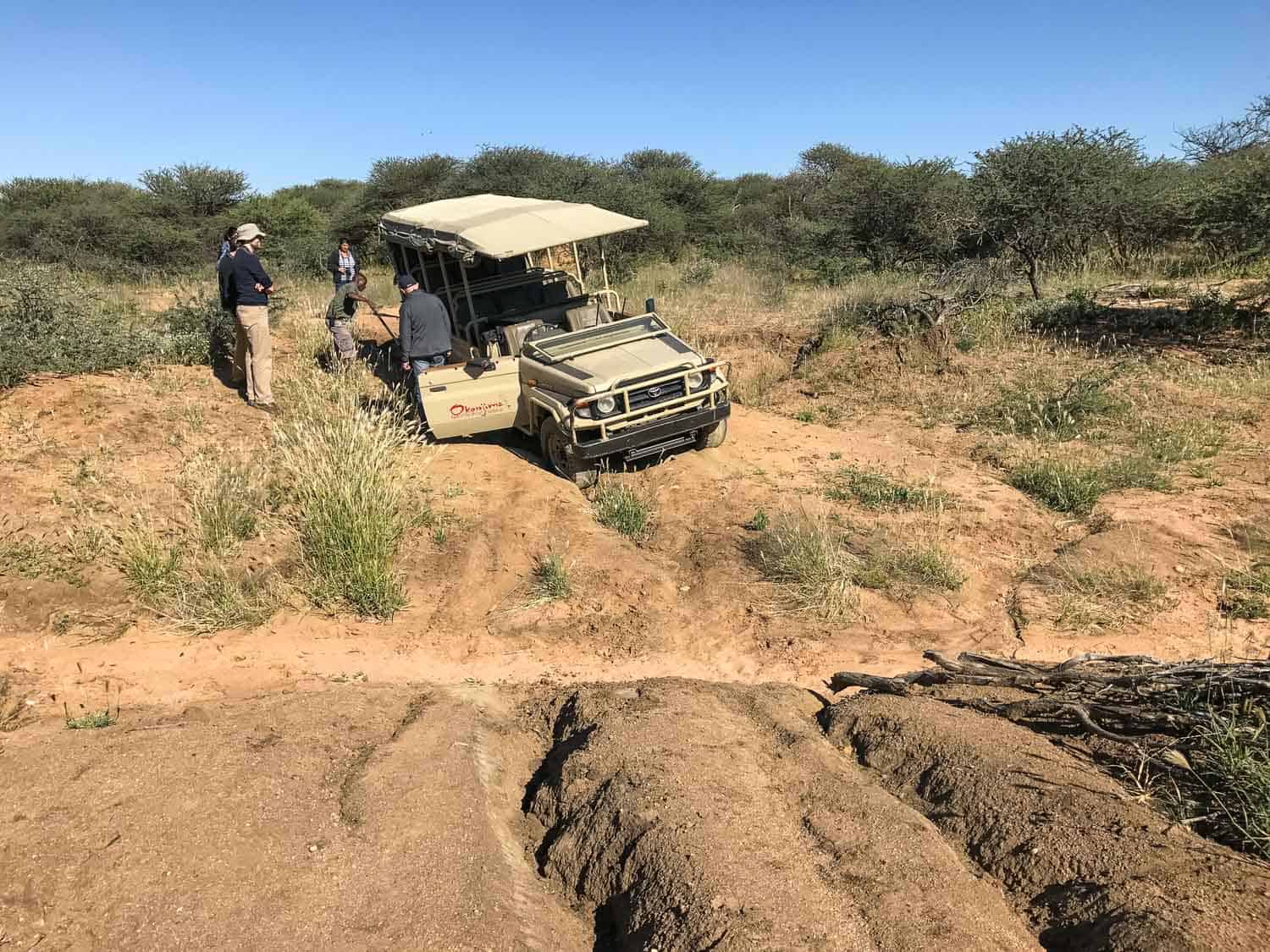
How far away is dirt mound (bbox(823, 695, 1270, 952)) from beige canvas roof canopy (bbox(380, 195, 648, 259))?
5.38 metres

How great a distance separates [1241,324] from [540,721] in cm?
1128

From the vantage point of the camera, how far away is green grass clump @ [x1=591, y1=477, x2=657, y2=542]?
662 cm

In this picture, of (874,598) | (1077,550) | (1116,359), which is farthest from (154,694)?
(1116,359)

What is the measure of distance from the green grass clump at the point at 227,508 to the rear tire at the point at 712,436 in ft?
12.6

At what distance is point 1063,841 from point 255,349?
8267 mm

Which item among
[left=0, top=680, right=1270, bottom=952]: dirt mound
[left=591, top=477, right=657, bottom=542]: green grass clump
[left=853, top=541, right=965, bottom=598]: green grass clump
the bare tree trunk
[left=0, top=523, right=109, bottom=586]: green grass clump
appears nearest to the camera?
[left=0, top=680, right=1270, bottom=952]: dirt mound

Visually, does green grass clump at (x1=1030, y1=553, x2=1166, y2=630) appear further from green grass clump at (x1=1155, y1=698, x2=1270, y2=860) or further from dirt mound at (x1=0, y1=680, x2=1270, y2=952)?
green grass clump at (x1=1155, y1=698, x2=1270, y2=860)

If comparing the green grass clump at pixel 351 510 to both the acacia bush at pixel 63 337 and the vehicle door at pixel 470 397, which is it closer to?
the vehicle door at pixel 470 397

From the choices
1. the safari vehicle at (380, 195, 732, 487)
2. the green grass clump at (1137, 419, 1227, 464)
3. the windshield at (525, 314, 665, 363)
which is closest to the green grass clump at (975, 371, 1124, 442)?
the green grass clump at (1137, 419, 1227, 464)

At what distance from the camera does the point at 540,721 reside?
4.51m

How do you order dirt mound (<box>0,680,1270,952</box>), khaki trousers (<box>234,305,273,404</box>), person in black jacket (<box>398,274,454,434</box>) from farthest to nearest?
khaki trousers (<box>234,305,273,404</box>)
person in black jacket (<box>398,274,454,434</box>)
dirt mound (<box>0,680,1270,952</box>)

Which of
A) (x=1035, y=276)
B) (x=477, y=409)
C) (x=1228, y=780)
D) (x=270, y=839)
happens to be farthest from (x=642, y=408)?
(x=1035, y=276)

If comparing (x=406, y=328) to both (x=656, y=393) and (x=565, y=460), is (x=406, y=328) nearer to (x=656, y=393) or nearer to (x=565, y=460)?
(x=565, y=460)

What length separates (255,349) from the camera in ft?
28.1
